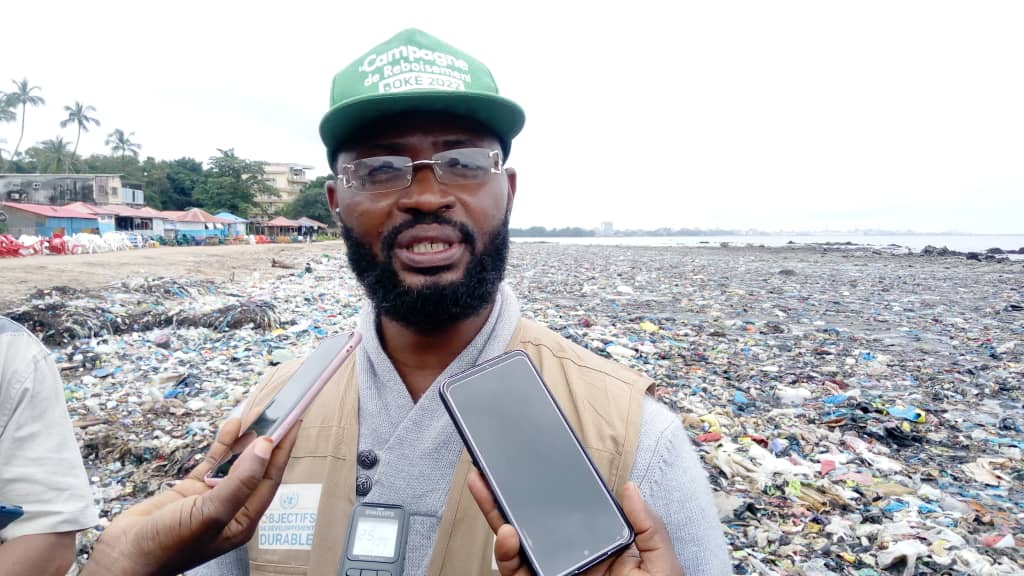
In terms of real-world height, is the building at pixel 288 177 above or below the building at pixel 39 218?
above

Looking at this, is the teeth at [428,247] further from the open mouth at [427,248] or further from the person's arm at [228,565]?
the person's arm at [228,565]

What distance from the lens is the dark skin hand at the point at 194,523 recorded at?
1051mm

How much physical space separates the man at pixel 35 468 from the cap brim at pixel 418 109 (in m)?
1.29

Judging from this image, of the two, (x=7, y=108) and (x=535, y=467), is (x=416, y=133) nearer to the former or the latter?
(x=535, y=467)

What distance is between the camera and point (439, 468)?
4.42 ft

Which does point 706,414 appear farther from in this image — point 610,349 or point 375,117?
point 375,117

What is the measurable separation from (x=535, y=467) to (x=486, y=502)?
0.13 metres

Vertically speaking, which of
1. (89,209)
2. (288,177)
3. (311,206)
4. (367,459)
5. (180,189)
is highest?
(288,177)

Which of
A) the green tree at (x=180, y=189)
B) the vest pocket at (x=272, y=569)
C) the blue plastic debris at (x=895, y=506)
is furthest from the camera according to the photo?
the green tree at (x=180, y=189)

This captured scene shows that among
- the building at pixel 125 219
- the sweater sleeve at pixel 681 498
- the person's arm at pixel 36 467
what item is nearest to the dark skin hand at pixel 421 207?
the sweater sleeve at pixel 681 498

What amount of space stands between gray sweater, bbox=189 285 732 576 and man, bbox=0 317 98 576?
0.87 meters

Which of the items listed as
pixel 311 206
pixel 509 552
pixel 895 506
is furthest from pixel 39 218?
pixel 509 552

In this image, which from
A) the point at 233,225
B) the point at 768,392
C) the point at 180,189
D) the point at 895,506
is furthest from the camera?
the point at 180,189

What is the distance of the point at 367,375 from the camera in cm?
155
